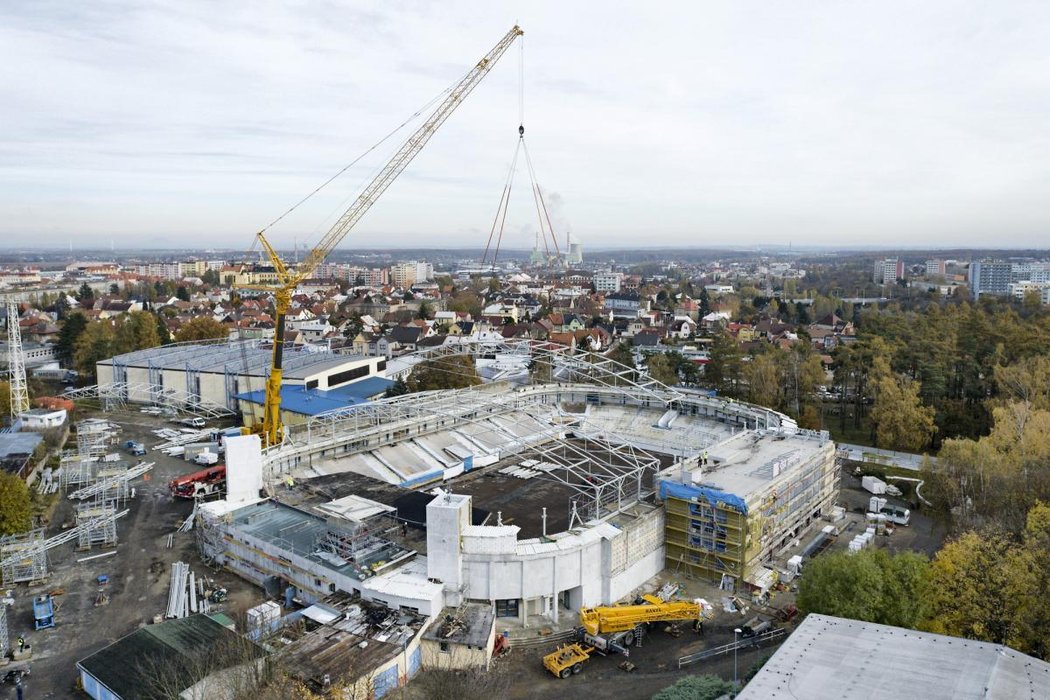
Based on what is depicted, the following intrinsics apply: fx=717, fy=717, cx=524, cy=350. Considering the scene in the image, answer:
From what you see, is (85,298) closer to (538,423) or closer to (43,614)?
(538,423)

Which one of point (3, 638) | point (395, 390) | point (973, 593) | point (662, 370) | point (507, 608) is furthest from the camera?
point (662, 370)

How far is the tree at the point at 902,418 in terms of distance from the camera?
33.9m

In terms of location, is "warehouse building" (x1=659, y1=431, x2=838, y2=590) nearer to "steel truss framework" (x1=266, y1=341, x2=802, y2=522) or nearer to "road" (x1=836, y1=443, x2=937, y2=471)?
"steel truss framework" (x1=266, y1=341, x2=802, y2=522)

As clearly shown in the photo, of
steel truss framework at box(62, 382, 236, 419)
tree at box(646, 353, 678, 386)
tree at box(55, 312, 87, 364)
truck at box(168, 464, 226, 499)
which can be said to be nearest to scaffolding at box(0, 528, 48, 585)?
truck at box(168, 464, 226, 499)

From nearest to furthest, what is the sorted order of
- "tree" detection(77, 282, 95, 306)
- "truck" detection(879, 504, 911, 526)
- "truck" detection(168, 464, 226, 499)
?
1. "truck" detection(879, 504, 911, 526)
2. "truck" detection(168, 464, 226, 499)
3. "tree" detection(77, 282, 95, 306)

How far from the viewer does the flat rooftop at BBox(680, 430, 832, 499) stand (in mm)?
22031

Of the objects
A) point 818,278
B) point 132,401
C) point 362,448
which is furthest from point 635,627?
point 818,278

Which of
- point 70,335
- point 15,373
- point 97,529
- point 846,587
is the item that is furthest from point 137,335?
point 846,587

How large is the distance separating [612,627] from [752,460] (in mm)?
9522

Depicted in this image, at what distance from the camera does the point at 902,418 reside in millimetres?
33938

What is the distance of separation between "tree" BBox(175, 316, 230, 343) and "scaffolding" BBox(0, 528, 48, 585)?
37.7 meters

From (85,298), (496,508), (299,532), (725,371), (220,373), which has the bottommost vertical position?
(496,508)

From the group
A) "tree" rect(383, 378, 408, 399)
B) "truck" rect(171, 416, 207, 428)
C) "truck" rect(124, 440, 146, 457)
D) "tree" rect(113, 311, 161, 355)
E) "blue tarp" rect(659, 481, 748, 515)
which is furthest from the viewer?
"tree" rect(113, 311, 161, 355)

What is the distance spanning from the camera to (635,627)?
1806cm
